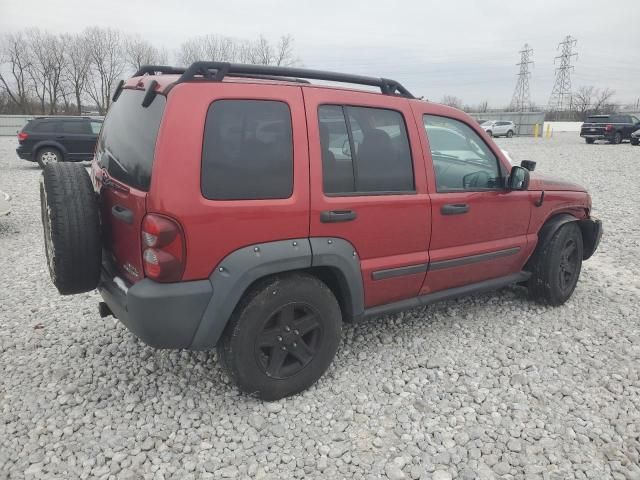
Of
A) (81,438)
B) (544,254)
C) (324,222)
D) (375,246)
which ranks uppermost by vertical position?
(324,222)

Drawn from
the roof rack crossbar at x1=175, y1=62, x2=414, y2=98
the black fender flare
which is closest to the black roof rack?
the roof rack crossbar at x1=175, y1=62, x2=414, y2=98

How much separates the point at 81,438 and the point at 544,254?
3713 millimetres

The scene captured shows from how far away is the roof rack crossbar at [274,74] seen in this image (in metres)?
2.49

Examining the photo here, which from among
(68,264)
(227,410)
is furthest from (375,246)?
(68,264)

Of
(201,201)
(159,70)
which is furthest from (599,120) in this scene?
(201,201)

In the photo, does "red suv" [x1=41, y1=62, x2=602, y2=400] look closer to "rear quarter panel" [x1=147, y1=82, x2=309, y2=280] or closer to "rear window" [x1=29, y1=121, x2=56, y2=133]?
"rear quarter panel" [x1=147, y1=82, x2=309, y2=280]

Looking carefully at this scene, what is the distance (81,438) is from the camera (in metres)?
2.56

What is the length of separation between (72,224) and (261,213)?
1.02 meters

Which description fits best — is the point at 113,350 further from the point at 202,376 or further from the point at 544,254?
the point at 544,254

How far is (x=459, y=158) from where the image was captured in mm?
3590

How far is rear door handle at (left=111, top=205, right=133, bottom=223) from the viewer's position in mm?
2498

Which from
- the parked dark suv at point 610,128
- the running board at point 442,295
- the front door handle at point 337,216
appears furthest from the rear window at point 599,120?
the front door handle at point 337,216

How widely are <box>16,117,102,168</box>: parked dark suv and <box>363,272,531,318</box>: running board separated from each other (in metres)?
13.0

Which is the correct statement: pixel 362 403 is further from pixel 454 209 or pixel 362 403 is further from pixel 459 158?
pixel 459 158
